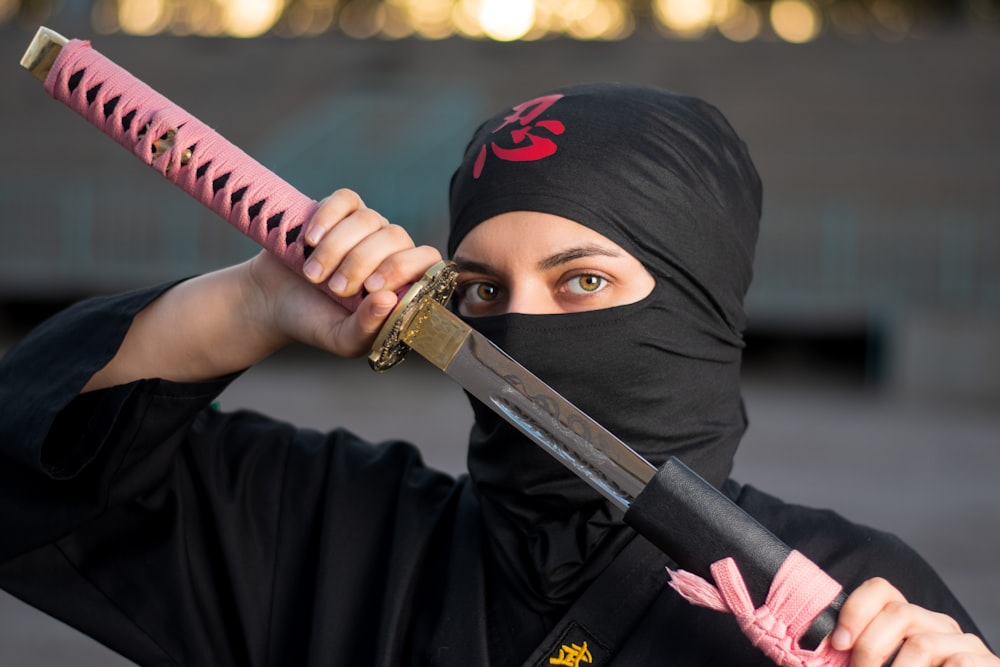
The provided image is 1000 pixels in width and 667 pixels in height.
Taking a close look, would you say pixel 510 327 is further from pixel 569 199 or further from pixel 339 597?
pixel 339 597

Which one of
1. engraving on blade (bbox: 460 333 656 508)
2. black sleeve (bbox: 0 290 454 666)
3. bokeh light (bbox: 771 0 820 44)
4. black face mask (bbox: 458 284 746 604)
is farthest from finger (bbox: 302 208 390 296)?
bokeh light (bbox: 771 0 820 44)

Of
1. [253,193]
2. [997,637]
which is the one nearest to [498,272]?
[253,193]

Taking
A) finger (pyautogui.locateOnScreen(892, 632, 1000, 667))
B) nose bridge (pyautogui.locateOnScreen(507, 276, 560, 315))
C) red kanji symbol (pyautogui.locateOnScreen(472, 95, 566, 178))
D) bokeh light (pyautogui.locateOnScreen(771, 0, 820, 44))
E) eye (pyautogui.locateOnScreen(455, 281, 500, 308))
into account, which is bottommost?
finger (pyautogui.locateOnScreen(892, 632, 1000, 667))

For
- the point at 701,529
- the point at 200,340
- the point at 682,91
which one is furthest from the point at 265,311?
the point at 682,91

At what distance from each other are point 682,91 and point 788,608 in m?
16.8

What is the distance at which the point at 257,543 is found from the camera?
82.6 inches

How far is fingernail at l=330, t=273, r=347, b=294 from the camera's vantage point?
1.74 metres

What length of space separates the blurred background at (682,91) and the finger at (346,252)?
6569 millimetres

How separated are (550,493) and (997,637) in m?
3.84

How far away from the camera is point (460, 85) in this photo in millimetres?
17953

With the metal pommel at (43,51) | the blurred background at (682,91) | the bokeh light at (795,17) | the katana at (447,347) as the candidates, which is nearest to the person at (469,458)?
the katana at (447,347)

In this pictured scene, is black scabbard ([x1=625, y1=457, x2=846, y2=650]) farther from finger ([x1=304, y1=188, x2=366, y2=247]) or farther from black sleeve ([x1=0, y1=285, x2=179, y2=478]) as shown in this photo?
black sleeve ([x1=0, y1=285, x2=179, y2=478])

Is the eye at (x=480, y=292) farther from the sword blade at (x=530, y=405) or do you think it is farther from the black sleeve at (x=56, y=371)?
the black sleeve at (x=56, y=371)

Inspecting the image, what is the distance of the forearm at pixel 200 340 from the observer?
2.02m
